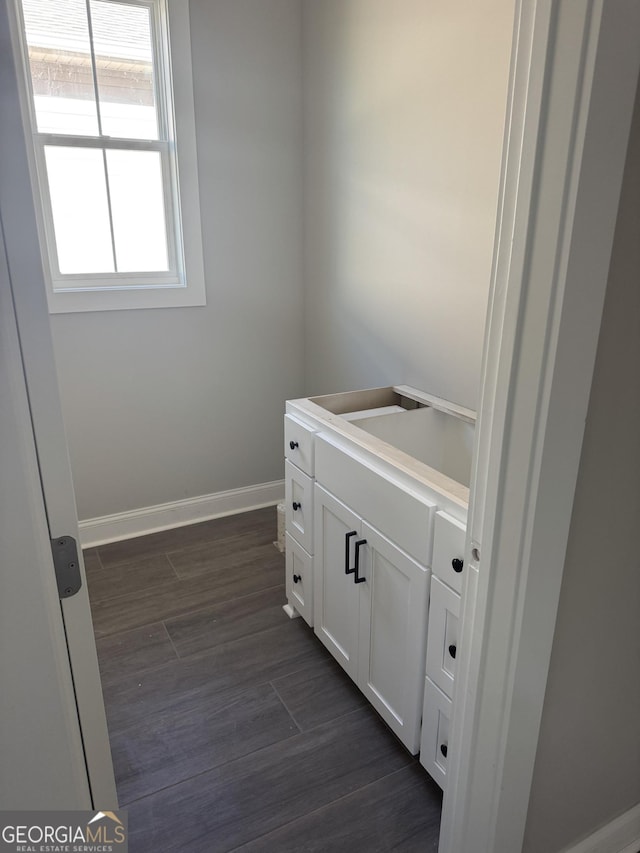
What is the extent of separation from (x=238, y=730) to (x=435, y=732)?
0.62 m

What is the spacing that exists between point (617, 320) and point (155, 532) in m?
2.53

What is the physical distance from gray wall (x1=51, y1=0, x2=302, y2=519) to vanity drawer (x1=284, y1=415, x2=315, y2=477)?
1.00m

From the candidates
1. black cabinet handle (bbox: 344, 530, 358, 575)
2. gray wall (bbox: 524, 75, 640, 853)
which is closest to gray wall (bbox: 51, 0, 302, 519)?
black cabinet handle (bbox: 344, 530, 358, 575)

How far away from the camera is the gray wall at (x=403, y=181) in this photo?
73.7 inches

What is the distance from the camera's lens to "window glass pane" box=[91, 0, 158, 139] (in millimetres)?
2396

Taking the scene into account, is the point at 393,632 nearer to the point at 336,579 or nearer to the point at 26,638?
the point at 336,579

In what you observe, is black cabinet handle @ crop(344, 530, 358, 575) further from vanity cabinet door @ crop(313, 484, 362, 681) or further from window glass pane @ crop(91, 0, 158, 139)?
window glass pane @ crop(91, 0, 158, 139)

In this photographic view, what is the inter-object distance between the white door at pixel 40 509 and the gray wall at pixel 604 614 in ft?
2.58

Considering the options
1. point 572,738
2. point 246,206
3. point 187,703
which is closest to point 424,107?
point 246,206

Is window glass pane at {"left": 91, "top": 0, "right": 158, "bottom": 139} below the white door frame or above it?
above

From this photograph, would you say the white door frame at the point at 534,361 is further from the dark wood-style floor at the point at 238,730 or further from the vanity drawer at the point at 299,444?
the vanity drawer at the point at 299,444

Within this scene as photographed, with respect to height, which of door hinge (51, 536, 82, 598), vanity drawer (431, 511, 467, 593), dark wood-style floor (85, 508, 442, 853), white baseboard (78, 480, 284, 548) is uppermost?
door hinge (51, 536, 82, 598)

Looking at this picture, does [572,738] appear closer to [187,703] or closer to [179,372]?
[187,703]

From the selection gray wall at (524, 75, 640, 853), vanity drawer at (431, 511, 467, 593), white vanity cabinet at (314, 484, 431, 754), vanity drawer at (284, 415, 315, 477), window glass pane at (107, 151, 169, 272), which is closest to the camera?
gray wall at (524, 75, 640, 853)
